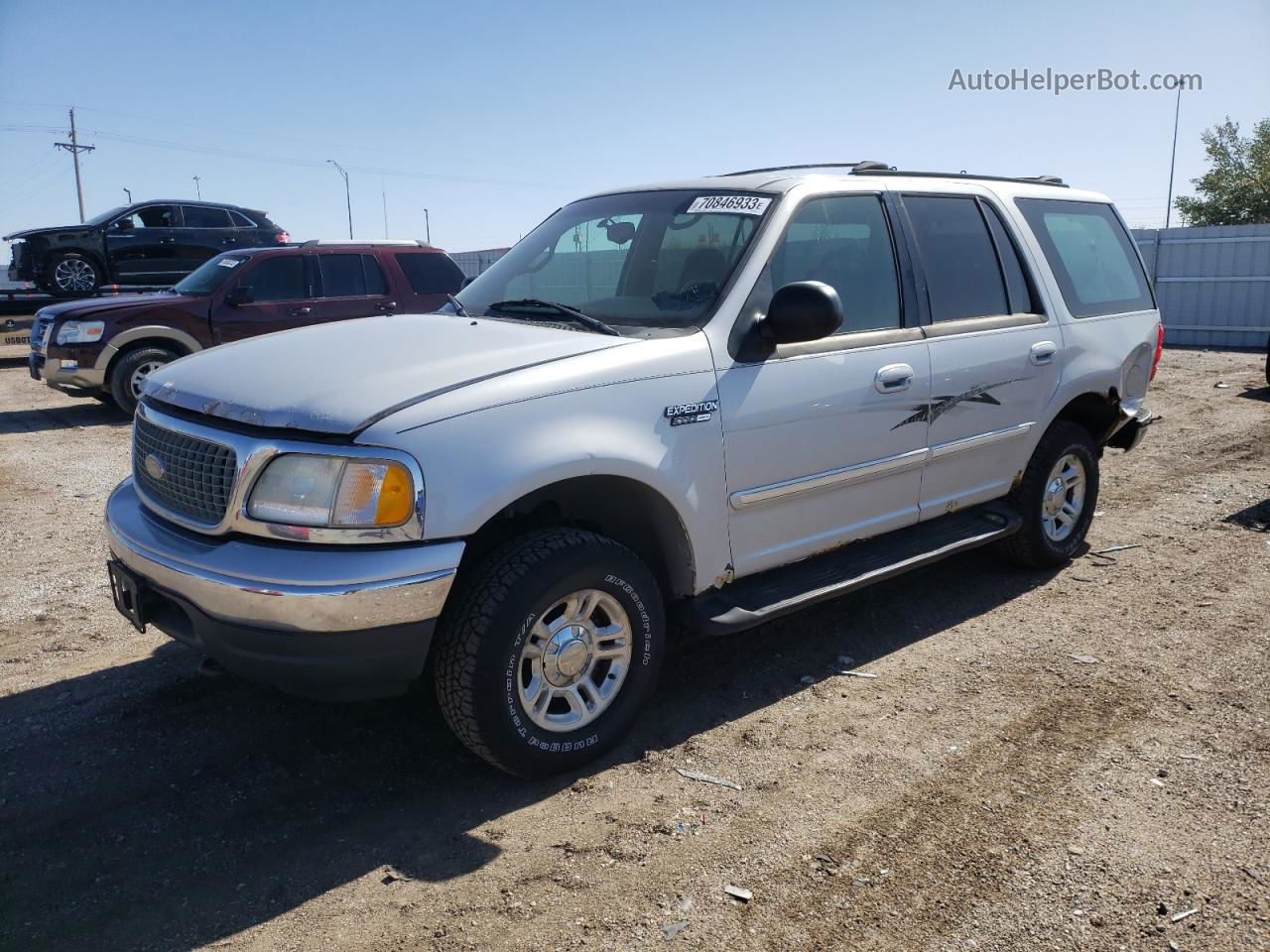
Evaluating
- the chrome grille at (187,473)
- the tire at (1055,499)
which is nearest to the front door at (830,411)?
the tire at (1055,499)

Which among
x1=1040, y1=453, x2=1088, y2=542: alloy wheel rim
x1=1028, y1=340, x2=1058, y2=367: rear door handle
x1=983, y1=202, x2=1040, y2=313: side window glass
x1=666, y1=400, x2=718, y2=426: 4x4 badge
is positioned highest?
x1=983, y1=202, x2=1040, y2=313: side window glass

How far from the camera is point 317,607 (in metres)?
2.79

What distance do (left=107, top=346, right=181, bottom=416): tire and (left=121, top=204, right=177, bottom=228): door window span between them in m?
7.27

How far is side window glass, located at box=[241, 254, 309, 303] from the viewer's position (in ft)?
35.7

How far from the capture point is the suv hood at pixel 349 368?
2.98m

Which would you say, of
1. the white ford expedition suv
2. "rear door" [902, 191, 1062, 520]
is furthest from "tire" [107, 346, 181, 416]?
"rear door" [902, 191, 1062, 520]

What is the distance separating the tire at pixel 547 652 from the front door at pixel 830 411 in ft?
1.89

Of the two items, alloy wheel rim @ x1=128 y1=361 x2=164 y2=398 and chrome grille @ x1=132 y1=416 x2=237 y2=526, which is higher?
chrome grille @ x1=132 y1=416 x2=237 y2=526

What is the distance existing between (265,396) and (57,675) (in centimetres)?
206

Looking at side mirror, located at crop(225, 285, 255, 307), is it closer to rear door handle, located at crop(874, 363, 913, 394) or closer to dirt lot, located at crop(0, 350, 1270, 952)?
dirt lot, located at crop(0, 350, 1270, 952)

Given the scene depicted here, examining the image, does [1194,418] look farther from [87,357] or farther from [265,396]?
[87,357]

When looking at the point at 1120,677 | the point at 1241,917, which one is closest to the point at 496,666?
the point at 1241,917

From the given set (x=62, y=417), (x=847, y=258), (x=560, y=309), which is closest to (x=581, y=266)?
(x=560, y=309)

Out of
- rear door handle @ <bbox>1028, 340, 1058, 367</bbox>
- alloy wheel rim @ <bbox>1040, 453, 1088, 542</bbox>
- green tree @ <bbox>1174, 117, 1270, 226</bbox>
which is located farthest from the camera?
green tree @ <bbox>1174, 117, 1270, 226</bbox>
